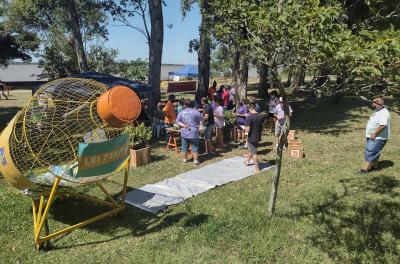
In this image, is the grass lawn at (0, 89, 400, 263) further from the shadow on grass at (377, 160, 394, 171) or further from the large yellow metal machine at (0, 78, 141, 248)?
the large yellow metal machine at (0, 78, 141, 248)

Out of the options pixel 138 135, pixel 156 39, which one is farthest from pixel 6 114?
pixel 138 135

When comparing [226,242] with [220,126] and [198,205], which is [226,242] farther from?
[220,126]

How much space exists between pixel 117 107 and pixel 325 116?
15.5m

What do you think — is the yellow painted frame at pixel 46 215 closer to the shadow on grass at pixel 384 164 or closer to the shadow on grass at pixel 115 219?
the shadow on grass at pixel 115 219

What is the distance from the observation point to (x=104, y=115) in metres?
5.62

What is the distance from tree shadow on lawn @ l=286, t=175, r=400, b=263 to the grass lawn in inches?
0.6

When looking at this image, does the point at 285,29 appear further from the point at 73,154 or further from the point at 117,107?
the point at 73,154

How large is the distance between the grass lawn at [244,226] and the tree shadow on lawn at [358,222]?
2 cm

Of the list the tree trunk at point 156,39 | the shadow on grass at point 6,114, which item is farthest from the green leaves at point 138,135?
the shadow on grass at point 6,114

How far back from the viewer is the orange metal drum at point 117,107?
18.2 ft

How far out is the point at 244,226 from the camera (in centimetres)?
646

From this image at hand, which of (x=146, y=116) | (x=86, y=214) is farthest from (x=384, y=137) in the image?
(x=146, y=116)

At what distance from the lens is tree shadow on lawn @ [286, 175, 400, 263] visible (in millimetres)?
5750

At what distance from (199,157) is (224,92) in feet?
25.0
